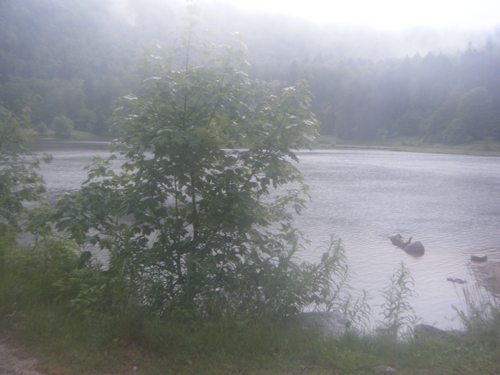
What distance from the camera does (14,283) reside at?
18.1 feet

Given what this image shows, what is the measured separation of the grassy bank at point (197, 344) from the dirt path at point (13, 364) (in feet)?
0.28

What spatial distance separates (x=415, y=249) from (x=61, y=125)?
24.7m

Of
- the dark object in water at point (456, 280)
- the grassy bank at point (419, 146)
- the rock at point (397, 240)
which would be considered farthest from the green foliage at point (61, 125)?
the grassy bank at point (419, 146)

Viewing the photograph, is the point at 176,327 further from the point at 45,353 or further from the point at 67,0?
the point at 67,0

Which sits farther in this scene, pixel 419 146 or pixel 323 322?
pixel 419 146

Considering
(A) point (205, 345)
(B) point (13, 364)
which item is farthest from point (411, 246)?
(B) point (13, 364)

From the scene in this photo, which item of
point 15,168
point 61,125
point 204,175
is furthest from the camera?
point 61,125

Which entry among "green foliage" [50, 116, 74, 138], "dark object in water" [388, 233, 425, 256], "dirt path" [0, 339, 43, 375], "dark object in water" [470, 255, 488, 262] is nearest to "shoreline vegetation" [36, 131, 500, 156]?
"green foliage" [50, 116, 74, 138]

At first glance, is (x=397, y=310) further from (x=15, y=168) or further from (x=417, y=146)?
(x=417, y=146)

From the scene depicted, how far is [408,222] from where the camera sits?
69.7 ft

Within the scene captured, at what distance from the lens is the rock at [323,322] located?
216 inches

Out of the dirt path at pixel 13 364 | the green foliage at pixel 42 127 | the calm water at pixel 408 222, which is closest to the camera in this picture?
the dirt path at pixel 13 364

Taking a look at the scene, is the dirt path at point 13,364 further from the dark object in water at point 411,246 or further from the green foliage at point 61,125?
the green foliage at point 61,125

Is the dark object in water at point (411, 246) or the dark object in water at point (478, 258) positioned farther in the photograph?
the dark object in water at point (411, 246)
